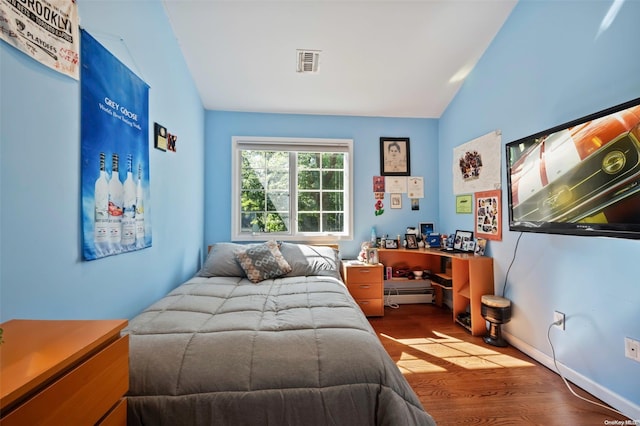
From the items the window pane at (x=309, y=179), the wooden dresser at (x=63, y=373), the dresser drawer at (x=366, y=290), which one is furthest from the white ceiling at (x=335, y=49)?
the wooden dresser at (x=63, y=373)

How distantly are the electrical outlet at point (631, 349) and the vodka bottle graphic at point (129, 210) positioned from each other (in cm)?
293

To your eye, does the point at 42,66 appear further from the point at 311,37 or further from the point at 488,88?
the point at 488,88

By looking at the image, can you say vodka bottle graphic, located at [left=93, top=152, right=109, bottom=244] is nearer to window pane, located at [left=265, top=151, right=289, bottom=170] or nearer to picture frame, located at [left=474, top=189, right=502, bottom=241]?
window pane, located at [left=265, top=151, right=289, bottom=170]

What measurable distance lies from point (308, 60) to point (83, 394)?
273cm

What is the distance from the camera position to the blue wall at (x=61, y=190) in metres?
0.97

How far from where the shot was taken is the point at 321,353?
45.4 inches

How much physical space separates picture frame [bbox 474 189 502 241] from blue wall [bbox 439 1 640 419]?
0.25 feet

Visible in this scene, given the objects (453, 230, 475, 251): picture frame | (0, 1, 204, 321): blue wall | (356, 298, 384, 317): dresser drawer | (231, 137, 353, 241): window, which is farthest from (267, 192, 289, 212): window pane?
(453, 230, 475, 251): picture frame

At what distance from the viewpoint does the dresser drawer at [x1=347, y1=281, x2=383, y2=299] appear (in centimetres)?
283

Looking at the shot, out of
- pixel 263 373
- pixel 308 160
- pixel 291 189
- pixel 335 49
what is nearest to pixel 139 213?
pixel 263 373

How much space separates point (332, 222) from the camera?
3.39 meters

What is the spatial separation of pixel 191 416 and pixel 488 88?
3.27 meters

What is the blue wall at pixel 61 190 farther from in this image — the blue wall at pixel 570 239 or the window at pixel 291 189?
the blue wall at pixel 570 239

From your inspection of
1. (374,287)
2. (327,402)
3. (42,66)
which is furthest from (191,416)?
(374,287)
